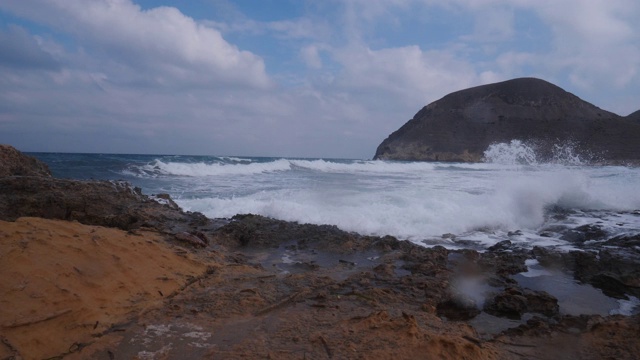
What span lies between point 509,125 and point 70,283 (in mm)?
67361

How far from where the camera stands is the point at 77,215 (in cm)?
593

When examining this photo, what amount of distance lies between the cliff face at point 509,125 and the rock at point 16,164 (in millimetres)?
58809

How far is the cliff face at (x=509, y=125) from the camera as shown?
54.5 metres

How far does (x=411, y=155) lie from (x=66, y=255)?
211ft

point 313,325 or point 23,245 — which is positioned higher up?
point 23,245

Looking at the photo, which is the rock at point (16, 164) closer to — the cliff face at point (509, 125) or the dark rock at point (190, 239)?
the dark rock at point (190, 239)

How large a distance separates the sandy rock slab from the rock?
16.9 ft

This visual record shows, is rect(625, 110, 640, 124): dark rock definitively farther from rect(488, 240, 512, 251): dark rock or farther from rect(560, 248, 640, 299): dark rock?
rect(560, 248, 640, 299): dark rock

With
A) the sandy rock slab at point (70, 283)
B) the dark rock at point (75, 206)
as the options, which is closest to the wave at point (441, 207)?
the dark rock at point (75, 206)

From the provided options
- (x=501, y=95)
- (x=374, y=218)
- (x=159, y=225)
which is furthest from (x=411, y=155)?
(x=159, y=225)

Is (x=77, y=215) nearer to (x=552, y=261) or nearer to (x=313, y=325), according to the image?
(x=313, y=325)

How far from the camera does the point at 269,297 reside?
381 centimetres

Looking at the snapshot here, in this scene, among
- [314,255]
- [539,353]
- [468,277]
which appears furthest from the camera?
[314,255]

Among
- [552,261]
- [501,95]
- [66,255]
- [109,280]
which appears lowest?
[552,261]
